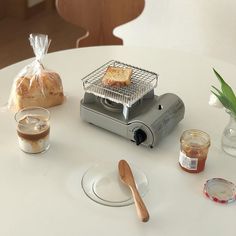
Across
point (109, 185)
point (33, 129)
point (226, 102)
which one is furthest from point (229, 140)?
point (33, 129)

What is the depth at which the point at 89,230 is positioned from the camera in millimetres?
977

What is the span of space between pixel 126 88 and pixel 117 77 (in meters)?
0.04

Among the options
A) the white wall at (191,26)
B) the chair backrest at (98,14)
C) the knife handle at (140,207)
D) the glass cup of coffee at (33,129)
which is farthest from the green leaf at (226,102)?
the white wall at (191,26)

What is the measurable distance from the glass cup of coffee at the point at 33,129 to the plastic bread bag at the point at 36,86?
7 centimetres

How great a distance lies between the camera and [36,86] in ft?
4.30

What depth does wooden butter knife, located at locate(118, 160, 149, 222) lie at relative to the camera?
3.27 feet

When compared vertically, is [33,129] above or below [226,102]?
below

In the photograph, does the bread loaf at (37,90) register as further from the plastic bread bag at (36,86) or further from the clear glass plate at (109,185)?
the clear glass plate at (109,185)

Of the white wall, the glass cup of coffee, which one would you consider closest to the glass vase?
the glass cup of coffee

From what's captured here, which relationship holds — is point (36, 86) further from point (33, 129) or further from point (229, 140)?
point (229, 140)

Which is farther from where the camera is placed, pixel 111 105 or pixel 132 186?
pixel 111 105

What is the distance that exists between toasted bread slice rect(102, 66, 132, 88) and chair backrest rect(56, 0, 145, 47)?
0.82m

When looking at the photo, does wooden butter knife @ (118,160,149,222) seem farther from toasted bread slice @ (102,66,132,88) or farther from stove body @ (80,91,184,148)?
toasted bread slice @ (102,66,132,88)

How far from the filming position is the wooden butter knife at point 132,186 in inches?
39.2
